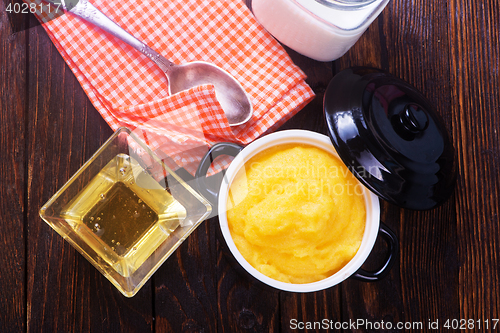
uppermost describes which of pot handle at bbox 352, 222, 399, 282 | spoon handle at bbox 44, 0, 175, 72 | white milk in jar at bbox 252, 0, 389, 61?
spoon handle at bbox 44, 0, 175, 72

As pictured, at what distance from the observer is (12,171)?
2.70 ft

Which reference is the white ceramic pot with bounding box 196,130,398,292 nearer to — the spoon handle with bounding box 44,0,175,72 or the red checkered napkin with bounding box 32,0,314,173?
the red checkered napkin with bounding box 32,0,314,173

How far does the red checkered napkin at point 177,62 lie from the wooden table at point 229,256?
0.05 m

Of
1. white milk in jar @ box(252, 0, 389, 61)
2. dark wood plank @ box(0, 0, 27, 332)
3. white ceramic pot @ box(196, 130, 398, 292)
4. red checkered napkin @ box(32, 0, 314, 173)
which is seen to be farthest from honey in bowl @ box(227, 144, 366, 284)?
dark wood plank @ box(0, 0, 27, 332)

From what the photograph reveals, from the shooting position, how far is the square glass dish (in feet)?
2.35

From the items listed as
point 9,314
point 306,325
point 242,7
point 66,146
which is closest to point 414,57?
point 242,7

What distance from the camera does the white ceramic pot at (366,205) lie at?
0.68 meters

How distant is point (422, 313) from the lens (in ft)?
2.87

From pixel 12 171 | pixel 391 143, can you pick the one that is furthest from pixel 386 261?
pixel 12 171

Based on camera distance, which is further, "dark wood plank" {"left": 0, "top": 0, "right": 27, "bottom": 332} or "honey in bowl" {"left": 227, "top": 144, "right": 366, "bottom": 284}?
"dark wood plank" {"left": 0, "top": 0, "right": 27, "bottom": 332}

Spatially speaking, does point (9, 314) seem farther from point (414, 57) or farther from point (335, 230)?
point (414, 57)

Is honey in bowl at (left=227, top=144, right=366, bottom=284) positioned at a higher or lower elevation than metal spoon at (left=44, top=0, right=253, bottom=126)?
lower

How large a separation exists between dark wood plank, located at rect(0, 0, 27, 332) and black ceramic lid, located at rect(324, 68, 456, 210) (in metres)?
0.70

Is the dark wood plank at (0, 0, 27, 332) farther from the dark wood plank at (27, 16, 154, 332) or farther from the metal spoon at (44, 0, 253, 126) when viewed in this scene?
the metal spoon at (44, 0, 253, 126)
